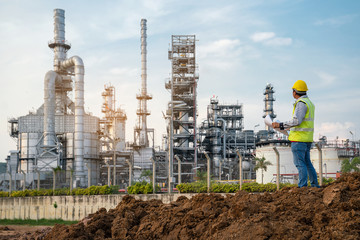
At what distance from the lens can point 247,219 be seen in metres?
6.29

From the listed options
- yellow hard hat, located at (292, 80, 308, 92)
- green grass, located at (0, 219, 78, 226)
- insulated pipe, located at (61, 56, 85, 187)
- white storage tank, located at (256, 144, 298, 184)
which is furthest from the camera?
white storage tank, located at (256, 144, 298, 184)

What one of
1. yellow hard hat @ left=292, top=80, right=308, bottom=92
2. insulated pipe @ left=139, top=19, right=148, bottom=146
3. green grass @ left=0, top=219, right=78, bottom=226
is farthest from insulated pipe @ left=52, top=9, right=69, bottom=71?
yellow hard hat @ left=292, top=80, right=308, bottom=92

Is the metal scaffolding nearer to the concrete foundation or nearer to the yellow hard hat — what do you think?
the concrete foundation

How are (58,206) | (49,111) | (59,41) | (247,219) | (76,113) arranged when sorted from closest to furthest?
(247,219) < (58,206) < (76,113) < (49,111) < (59,41)

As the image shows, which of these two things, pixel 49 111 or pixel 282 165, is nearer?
pixel 282 165

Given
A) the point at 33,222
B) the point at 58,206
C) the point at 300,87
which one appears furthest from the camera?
the point at 58,206

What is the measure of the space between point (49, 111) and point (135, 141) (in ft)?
54.4

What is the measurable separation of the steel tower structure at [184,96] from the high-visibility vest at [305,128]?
2173 inches

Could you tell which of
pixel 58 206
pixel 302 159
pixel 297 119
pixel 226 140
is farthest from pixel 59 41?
→ pixel 302 159

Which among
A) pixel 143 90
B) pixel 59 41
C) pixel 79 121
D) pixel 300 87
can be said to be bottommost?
pixel 300 87

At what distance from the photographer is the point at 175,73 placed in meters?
66.6

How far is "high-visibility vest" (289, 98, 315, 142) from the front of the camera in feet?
27.9

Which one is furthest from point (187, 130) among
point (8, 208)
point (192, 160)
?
point (8, 208)

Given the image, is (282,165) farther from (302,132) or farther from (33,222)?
(302,132)
